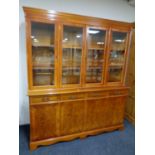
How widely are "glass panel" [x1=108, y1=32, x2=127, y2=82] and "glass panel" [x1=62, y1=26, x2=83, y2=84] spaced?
622 millimetres

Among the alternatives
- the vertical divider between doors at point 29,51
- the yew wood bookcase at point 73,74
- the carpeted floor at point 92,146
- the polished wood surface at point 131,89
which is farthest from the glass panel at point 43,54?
the polished wood surface at point 131,89

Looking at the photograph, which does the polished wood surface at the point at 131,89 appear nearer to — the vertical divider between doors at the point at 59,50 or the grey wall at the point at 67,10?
the grey wall at the point at 67,10

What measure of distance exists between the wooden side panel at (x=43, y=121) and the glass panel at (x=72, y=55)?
1.63ft

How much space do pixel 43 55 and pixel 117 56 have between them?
4.49ft


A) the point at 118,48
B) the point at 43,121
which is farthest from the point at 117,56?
the point at 43,121

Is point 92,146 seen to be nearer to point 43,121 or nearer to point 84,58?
point 43,121

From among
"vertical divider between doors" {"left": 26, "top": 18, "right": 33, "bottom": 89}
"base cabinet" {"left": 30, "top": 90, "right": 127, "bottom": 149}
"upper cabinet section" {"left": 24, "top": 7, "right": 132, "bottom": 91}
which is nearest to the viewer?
"vertical divider between doors" {"left": 26, "top": 18, "right": 33, "bottom": 89}

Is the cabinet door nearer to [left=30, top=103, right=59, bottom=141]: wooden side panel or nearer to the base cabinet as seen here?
the base cabinet

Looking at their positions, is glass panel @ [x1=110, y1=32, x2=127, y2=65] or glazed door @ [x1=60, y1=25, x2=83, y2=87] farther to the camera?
glass panel @ [x1=110, y1=32, x2=127, y2=65]

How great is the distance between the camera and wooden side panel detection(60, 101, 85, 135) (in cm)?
213

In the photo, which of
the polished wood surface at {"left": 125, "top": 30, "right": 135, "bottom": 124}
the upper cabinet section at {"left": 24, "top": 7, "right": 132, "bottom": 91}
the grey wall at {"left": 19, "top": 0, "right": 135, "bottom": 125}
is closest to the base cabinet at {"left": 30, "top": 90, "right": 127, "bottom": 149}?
the upper cabinet section at {"left": 24, "top": 7, "right": 132, "bottom": 91}

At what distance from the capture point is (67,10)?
2.44m
